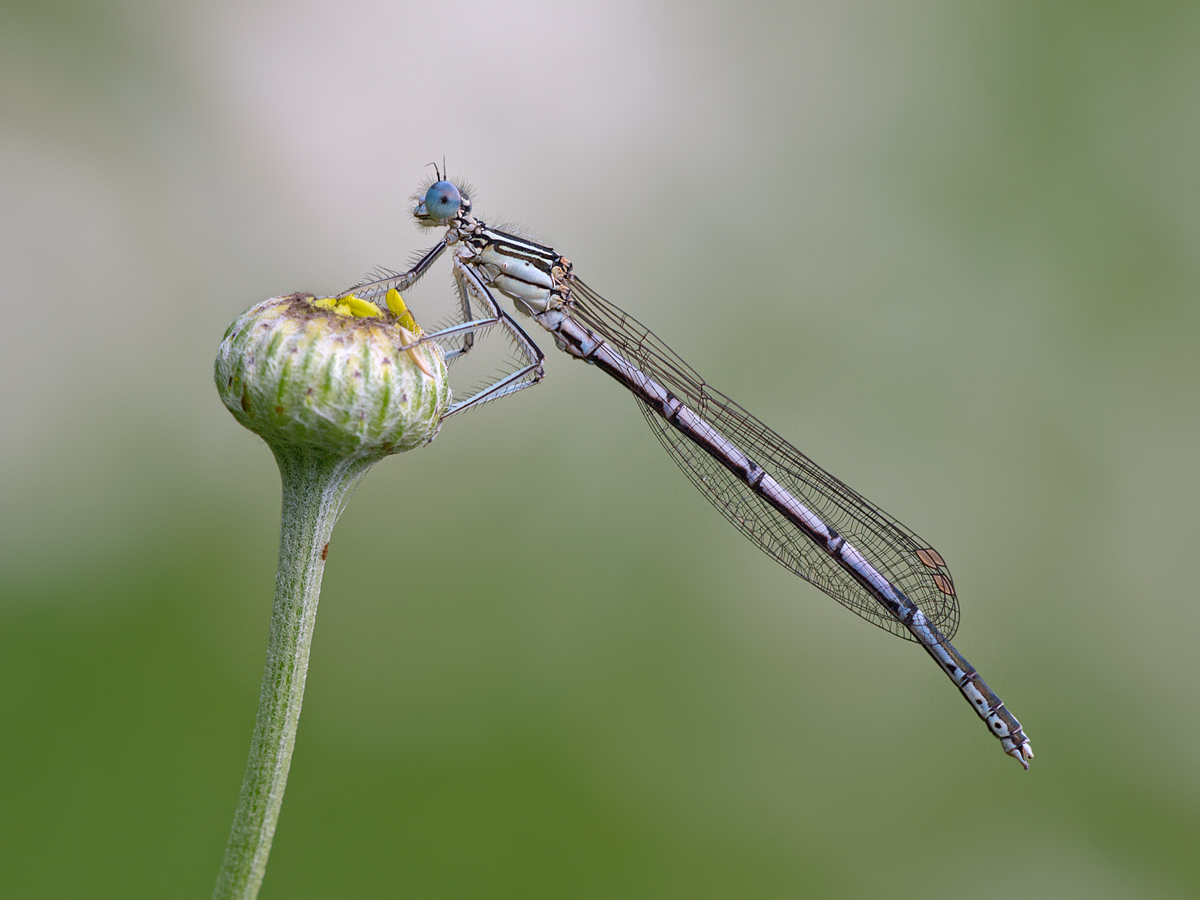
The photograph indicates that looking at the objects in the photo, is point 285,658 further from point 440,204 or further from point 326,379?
point 440,204

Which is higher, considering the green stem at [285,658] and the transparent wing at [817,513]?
the transparent wing at [817,513]

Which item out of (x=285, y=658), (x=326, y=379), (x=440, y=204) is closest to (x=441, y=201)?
(x=440, y=204)

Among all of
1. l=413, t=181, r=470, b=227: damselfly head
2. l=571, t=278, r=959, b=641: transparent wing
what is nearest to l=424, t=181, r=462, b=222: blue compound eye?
l=413, t=181, r=470, b=227: damselfly head

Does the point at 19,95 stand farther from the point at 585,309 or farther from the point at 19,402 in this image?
the point at 585,309

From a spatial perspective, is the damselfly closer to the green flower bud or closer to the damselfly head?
the damselfly head

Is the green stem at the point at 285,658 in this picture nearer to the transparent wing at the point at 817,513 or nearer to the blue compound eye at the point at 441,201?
the blue compound eye at the point at 441,201

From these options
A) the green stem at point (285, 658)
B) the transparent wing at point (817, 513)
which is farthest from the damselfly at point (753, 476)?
the green stem at point (285, 658)

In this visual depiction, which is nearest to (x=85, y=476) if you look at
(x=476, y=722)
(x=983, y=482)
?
(x=476, y=722)

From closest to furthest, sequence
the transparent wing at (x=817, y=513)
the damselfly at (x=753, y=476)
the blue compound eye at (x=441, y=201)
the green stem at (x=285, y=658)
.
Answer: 1. the green stem at (x=285, y=658)
2. the blue compound eye at (x=441, y=201)
3. the damselfly at (x=753, y=476)
4. the transparent wing at (x=817, y=513)
